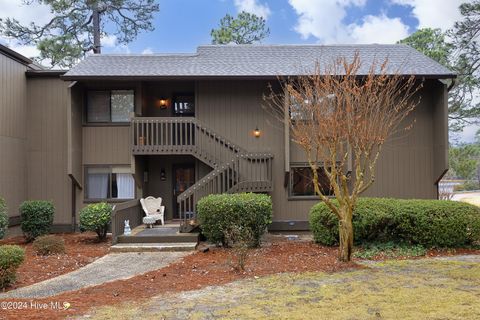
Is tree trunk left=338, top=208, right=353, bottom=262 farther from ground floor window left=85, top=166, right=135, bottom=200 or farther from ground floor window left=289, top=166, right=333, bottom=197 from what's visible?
ground floor window left=85, top=166, right=135, bottom=200

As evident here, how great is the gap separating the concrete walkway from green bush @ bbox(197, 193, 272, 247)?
985 millimetres

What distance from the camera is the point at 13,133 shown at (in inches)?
525

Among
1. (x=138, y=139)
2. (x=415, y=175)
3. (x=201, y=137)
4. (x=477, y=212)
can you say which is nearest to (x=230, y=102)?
(x=201, y=137)

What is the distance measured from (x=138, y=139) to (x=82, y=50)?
13674 mm

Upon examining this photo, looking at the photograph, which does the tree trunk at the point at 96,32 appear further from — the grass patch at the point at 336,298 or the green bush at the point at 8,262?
the grass patch at the point at 336,298

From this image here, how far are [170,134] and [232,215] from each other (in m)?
3.99

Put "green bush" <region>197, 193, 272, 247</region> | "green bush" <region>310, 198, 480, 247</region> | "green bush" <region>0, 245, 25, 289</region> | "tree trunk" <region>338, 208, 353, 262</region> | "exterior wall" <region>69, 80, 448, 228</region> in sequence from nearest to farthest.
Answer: "green bush" <region>0, 245, 25, 289</region>, "tree trunk" <region>338, 208, 353, 262</region>, "green bush" <region>310, 198, 480, 247</region>, "green bush" <region>197, 193, 272, 247</region>, "exterior wall" <region>69, 80, 448, 228</region>

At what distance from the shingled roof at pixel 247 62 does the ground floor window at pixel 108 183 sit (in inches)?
128

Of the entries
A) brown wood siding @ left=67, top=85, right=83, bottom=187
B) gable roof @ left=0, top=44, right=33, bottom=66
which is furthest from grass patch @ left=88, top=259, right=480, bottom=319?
gable roof @ left=0, top=44, right=33, bottom=66

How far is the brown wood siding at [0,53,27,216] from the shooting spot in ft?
41.8

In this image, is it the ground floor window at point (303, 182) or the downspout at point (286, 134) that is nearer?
the downspout at point (286, 134)

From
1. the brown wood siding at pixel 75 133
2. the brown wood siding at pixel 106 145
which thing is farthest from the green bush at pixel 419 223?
the brown wood siding at pixel 75 133

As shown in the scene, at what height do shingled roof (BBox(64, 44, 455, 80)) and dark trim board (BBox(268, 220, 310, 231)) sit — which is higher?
shingled roof (BBox(64, 44, 455, 80))

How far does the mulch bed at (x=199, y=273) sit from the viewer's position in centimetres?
589
